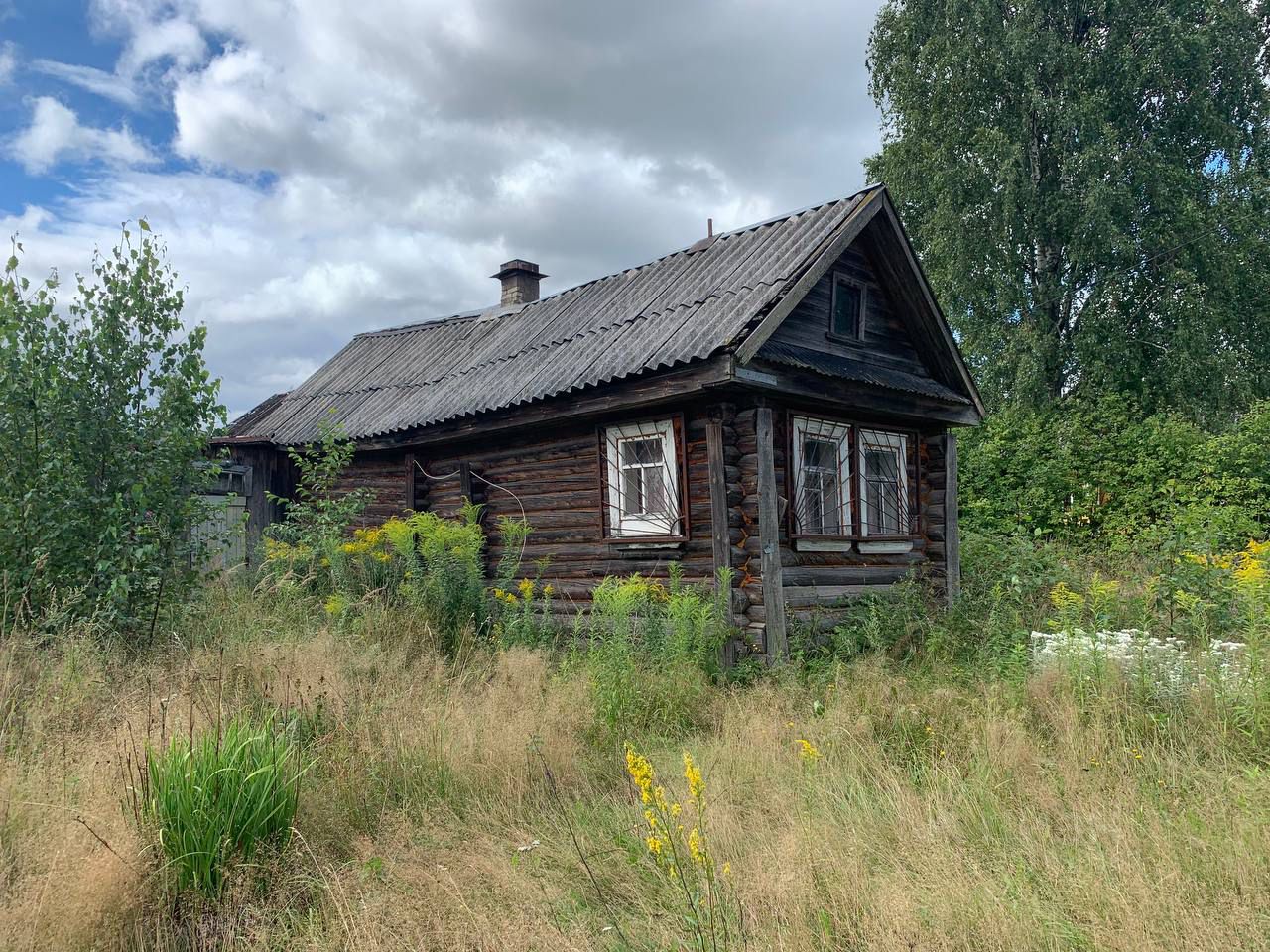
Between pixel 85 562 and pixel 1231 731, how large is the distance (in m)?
7.64

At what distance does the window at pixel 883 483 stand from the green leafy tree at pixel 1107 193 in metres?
8.06

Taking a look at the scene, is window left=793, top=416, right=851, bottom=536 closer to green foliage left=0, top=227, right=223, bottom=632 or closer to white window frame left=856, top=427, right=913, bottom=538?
white window frame left=856, top=427, right=913, bottom=538

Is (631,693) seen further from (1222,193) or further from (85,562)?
(1222,193)

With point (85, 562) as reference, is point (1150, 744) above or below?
below

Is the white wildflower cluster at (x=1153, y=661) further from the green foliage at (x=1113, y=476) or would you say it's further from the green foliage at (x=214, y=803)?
the green foliage at (x=1113, y=476)

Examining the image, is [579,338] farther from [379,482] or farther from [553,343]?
[379,482]

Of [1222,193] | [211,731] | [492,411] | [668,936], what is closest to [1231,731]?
[668,936]

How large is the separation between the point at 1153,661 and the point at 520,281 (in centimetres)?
1318

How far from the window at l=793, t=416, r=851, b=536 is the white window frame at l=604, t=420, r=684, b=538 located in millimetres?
1286

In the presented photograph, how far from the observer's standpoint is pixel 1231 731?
4.63 m

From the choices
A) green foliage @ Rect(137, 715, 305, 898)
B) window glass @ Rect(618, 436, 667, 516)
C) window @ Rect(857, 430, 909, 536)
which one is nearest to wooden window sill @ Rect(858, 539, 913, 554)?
window @ Rect(857, 430, 909, 536)

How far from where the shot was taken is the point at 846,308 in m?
10.1

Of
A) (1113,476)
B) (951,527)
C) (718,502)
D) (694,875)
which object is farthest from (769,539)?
(1113,476)

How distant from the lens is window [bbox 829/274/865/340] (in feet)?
32.2
